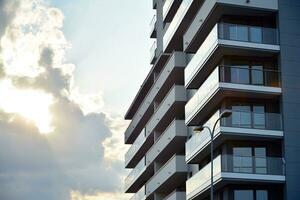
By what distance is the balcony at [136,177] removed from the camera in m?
76.9

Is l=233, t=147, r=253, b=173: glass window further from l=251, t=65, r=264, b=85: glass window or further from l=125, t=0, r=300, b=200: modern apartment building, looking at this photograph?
l=251, t=65, r=264, b=85: glass window

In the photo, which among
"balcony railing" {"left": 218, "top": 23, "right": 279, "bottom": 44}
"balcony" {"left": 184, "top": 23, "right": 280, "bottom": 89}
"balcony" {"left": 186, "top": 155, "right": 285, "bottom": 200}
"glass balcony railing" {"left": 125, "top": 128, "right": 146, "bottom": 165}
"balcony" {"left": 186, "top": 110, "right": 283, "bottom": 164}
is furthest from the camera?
"glass balcony railing" {"left": 125, "top": 128, "right": 146, "bottom": 165}

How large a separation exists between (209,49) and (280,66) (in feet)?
16.3

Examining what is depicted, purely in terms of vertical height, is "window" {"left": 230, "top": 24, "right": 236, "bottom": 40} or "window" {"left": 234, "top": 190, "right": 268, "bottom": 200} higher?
"window" {"left": 230, "top": 24, "right": 236, "bottom": 40}

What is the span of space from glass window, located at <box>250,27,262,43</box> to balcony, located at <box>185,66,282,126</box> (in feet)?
6.54

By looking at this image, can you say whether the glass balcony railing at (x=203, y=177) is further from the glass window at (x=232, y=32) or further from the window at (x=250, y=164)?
the glass window at (x=232, y=32)

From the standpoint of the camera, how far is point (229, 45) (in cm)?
4716

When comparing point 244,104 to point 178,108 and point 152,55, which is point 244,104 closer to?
point 178,108

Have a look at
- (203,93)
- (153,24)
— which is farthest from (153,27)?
(203,93)

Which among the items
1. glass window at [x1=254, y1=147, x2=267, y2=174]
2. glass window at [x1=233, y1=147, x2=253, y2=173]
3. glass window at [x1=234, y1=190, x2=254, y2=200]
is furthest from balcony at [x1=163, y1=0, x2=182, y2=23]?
glass window at [x1=234, y1=190, x2=254, y2=200]

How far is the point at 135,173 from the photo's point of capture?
271 feet

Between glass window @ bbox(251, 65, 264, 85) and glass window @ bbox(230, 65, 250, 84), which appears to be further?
glass window @ bbox(251, 65, 264, 85)

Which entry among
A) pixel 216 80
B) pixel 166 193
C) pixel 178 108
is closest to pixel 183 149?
pixel 178 108

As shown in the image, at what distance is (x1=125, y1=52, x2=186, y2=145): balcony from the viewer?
59.8 meters
